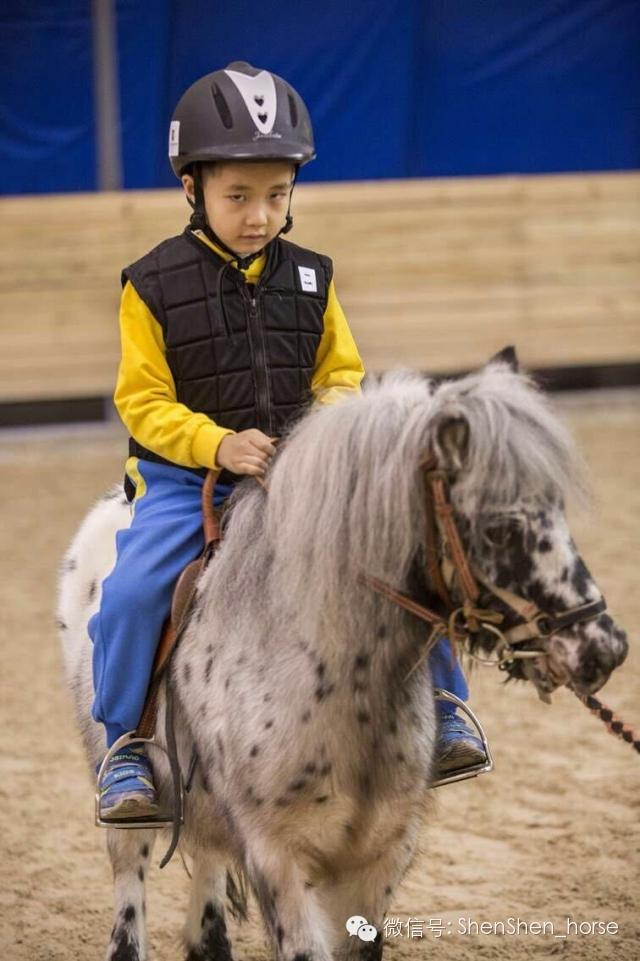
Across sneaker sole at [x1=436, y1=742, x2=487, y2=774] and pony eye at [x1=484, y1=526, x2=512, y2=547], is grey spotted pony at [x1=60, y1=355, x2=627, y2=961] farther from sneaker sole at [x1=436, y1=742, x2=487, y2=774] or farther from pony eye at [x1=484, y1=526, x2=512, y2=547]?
sneaker sole at [x1=436, y1=742, x2=487, y2=774]

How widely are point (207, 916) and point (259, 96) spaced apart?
1831 millimetres

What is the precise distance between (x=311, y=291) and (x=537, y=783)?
203cm

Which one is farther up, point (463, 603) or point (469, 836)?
point (463, 603)

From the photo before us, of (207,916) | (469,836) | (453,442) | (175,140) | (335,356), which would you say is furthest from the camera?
(469,836)


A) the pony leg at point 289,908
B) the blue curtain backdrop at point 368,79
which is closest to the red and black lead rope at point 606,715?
the pony leg at point 289,908

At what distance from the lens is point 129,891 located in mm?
3025

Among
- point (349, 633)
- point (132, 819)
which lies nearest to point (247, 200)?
point (349, 633)

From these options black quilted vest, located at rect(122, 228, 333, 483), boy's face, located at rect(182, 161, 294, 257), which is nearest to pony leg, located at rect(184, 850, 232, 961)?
black quilted vest, located at rect(122, 228, 333, 483)

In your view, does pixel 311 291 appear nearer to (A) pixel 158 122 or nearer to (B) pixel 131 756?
(B) pixel 131 756

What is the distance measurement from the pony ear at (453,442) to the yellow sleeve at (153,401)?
1.83 ft

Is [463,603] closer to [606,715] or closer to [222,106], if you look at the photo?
[606,715]

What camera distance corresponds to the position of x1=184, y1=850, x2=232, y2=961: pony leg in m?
3.20

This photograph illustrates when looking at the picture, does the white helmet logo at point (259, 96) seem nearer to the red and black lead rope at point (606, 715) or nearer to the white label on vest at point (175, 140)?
the white label on vest at point (175, 140)

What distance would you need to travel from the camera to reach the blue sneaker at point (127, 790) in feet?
8.75
